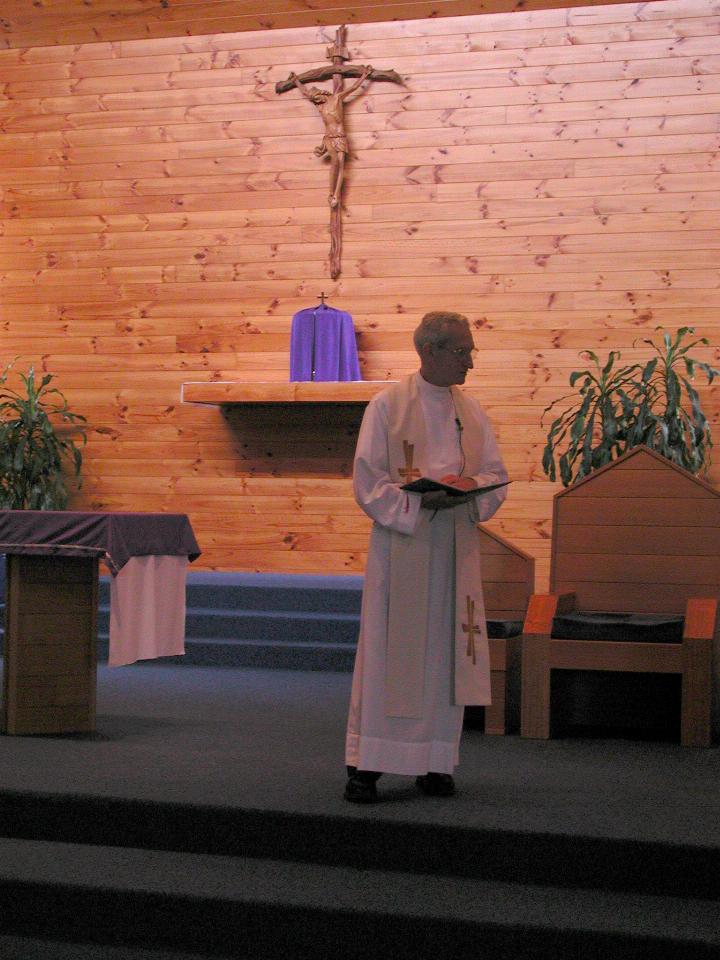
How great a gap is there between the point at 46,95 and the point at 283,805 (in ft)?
20.9

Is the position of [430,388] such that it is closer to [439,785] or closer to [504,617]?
[439,785]

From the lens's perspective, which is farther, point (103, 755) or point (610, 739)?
point (610, 739)

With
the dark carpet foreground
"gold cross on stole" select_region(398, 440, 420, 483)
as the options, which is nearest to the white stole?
"gold cross on stole" select_region(398, 440, 420, 483)

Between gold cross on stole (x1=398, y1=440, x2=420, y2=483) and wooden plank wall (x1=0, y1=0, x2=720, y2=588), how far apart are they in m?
3.96

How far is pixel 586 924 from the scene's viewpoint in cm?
280

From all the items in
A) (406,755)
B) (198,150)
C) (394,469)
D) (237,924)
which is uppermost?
(198,150)

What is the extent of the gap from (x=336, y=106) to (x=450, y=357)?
4652 millimetres

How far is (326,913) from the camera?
9.46 feet

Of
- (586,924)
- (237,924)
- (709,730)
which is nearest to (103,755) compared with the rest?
(237,924)

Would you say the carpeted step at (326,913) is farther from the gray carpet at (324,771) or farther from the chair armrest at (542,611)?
the chair armrest at (542,611)

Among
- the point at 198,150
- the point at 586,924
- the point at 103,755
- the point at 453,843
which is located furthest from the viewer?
the point at 198,150

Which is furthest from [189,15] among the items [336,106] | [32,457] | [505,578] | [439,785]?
[439,785]

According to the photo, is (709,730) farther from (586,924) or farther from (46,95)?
(46,95)

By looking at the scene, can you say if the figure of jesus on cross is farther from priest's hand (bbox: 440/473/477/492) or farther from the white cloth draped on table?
priest's hand (bbox: 440/473/477/492)
